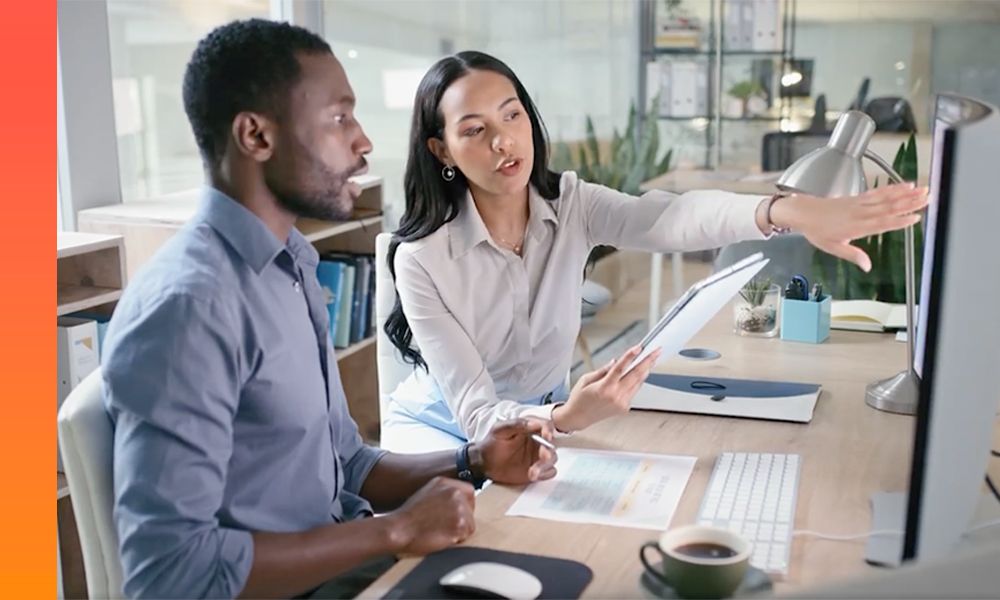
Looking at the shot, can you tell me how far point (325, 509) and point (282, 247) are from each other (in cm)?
36

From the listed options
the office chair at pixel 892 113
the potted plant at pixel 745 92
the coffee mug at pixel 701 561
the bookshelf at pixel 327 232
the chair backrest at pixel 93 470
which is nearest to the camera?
the coffee mug at pixel 701 561

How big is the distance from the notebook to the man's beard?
1486 millimetres

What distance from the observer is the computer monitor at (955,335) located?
0.86 m

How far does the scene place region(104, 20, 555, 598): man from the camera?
3.74 ft

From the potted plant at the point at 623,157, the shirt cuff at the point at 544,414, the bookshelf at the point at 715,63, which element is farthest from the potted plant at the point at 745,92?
the shirt cuff at the point at 544,414

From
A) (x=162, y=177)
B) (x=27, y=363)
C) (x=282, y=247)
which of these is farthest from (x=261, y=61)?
(x=162, y=177)

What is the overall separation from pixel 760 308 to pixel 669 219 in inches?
19.3

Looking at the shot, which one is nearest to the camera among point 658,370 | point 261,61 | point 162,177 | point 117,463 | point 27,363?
point 117,463

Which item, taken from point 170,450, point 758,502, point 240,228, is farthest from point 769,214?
point 170,450

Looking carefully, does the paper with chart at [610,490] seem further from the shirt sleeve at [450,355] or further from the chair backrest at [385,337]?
the chair backrest at [385,337]

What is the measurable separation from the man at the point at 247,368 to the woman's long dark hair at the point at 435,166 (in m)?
0.66

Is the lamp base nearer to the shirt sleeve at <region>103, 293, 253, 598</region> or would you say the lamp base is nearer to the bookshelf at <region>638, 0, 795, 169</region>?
the shirt sleeve at <region>103, 293, 253, 598</region>

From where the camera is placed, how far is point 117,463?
1153 mm

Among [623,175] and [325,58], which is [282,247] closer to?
[325,58]
